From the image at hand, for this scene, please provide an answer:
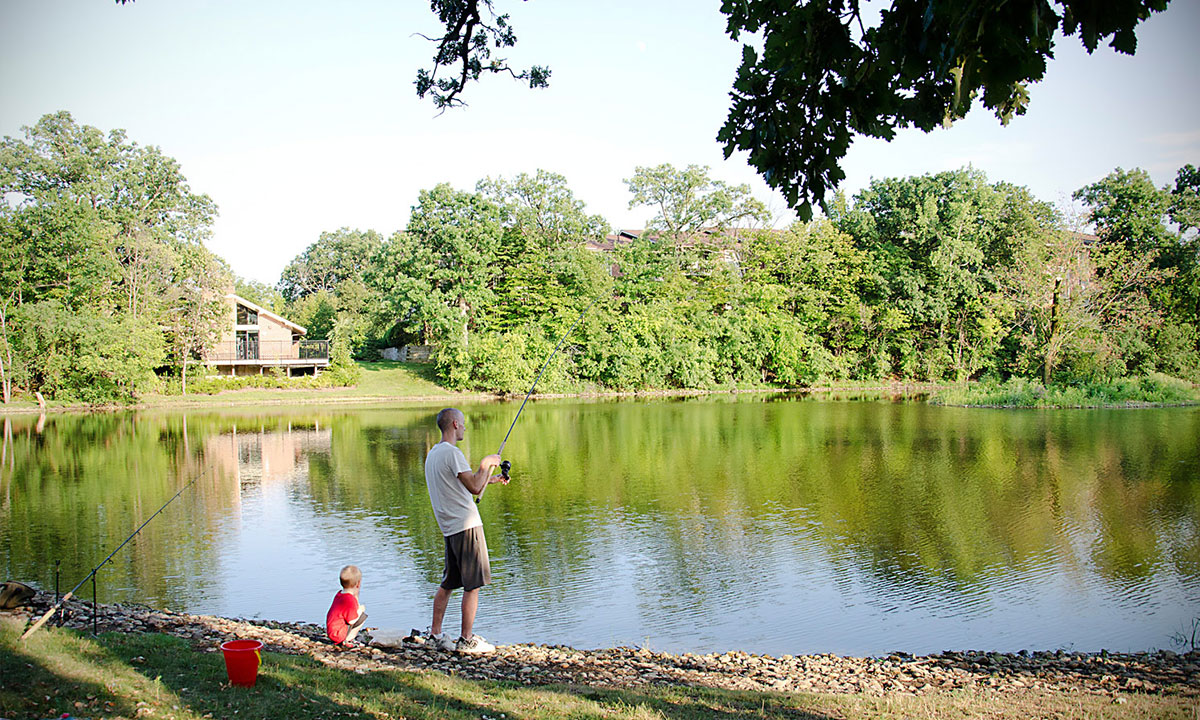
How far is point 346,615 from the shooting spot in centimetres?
650

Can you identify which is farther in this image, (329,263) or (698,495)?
(329,263)

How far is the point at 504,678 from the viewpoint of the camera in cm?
568

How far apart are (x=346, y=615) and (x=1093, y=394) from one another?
3266 cm

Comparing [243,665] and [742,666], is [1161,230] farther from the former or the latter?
[243,665]

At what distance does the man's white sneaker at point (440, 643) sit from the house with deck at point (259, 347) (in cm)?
4031

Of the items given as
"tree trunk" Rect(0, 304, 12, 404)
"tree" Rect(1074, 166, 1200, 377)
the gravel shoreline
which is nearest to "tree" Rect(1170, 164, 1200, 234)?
"tree" Rect(1074, 166, 1200, 377)

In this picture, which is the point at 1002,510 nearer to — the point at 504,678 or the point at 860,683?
the point at 860,683

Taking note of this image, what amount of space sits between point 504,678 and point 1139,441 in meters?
20.9

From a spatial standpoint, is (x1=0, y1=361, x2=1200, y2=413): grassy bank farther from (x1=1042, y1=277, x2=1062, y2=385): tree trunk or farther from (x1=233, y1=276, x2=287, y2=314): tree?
(x1=233, y1=276, x2=287, y2=314): tree

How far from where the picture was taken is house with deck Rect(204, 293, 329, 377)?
4469 centimetres

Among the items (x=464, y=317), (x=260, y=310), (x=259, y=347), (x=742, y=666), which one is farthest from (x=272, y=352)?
(x=742, y=666)

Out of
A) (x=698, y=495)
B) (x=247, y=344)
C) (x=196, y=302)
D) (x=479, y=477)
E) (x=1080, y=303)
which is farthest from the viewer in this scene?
(x=247, y=344)

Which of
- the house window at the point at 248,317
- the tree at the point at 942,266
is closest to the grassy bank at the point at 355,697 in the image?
the tree at the point at 942,266

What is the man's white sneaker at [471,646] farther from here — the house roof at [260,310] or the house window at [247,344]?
the house window at [247,344]
